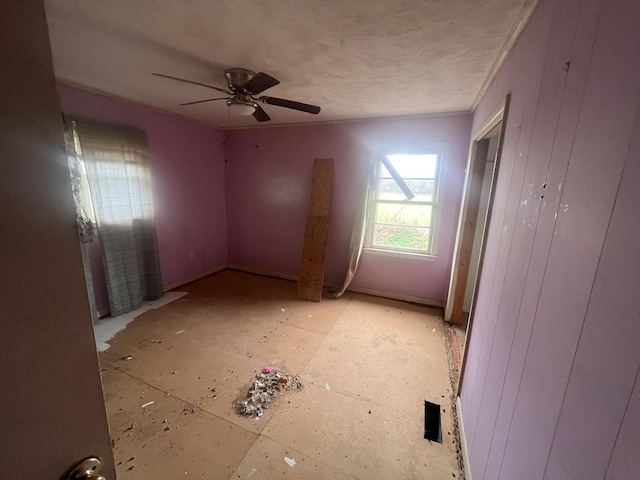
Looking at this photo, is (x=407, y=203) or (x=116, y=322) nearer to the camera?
(x=116, y=322)

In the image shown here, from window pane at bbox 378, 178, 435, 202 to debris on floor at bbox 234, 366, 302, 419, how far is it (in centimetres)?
242

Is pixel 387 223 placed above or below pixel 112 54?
below

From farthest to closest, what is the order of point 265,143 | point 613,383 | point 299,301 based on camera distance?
point 265,143 < point 299,301 < point 613,383

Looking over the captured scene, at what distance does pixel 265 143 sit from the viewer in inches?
153

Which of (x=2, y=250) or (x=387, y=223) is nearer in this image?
(x=2, y=250)

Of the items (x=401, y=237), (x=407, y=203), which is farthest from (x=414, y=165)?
(x=401, y=237)

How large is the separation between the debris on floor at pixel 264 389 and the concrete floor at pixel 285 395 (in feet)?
0.18

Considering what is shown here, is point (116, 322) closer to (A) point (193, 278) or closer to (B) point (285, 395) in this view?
(A) point (193, 278)

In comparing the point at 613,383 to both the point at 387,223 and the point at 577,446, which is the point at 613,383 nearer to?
the point at 577,446

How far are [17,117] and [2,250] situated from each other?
200mm

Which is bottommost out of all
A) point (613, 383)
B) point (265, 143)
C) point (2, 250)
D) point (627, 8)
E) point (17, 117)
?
point (613, 383)

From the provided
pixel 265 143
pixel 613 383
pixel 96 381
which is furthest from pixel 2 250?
pixel 265 143

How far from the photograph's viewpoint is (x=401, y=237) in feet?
11.3

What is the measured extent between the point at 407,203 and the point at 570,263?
8.77ft
